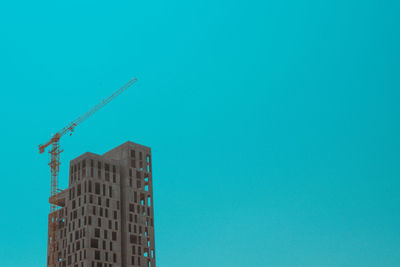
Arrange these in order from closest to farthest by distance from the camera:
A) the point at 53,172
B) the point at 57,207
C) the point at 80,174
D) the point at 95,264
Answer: the point at 95,264 < the point at 80,174 < the point at 57,207 < the point at 53,172

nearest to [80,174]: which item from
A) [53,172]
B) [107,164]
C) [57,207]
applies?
[107,164]

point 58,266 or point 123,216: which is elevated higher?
point 123,216

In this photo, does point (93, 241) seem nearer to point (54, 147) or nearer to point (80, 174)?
point (80, 174)

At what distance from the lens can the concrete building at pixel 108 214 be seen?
107 meters

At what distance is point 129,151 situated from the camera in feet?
392

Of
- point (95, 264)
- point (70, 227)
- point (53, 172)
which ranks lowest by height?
point (95, 264)

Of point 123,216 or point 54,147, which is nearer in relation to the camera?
point 123,216

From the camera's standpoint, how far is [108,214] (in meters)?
111

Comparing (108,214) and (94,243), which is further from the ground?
(108,214)

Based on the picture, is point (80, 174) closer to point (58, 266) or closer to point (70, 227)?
point (70, 227)

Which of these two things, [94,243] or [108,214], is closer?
[94,243]

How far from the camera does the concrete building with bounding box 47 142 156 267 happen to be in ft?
352

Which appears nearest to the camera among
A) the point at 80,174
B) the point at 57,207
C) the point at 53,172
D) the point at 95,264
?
the point at 95,264

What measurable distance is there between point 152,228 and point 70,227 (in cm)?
1761
